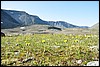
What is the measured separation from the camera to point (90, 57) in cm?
1490

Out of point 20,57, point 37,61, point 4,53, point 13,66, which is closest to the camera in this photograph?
point 13,66

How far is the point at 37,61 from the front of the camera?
1384 cm

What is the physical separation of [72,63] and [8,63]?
3.24 m

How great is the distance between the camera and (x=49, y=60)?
14.1m

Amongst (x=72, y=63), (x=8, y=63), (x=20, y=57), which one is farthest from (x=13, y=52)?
(x=72, y=63)

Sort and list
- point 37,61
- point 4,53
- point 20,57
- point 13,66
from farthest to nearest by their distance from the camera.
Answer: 1. point 4,53
2. point 20,57
3. point 37,61
4. point 13,66

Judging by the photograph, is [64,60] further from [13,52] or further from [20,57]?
[13,52]

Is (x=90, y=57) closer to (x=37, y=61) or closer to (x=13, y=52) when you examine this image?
(x=37, y=61)

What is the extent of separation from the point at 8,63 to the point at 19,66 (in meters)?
0.90

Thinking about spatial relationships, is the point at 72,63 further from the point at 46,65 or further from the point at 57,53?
the point at 57,53

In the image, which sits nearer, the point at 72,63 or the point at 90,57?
the point at 72,63

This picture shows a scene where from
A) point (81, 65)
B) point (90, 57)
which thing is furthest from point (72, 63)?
point (90, 57)

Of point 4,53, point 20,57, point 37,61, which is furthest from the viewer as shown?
point 4,53

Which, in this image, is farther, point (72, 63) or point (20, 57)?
point (20, 57)
